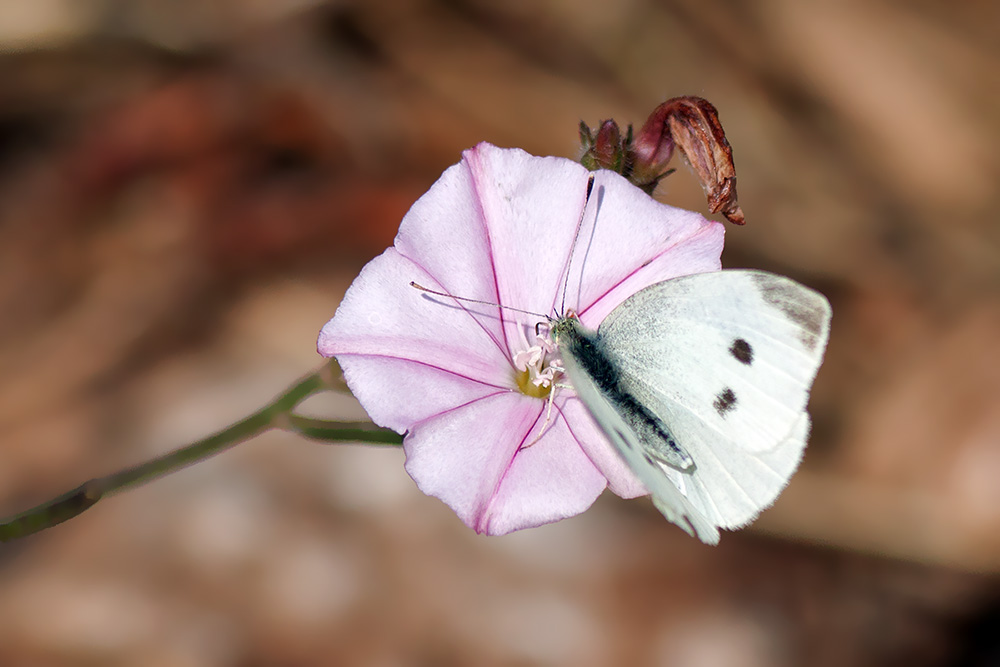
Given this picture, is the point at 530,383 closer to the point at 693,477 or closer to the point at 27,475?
the point at 693,477

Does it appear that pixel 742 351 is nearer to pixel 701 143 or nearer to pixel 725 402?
pixel 725 402

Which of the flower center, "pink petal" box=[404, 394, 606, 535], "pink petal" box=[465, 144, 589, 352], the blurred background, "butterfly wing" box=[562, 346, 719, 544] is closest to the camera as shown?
"butterfly wing" box=[562, 346, 719, 544]

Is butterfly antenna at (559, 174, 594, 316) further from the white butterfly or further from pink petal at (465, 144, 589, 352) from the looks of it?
the white butterfly

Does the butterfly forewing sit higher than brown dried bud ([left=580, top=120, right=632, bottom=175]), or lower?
lower

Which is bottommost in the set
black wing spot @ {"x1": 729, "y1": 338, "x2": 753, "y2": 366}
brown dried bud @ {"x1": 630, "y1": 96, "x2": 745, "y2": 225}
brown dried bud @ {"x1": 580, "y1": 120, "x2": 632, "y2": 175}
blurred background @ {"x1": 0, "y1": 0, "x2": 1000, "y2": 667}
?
blurred background @ {"x1": 0, "y1": 0, "x2": 1000, "y2": 667}

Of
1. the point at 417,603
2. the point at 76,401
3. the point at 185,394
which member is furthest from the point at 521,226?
the point at 76,401

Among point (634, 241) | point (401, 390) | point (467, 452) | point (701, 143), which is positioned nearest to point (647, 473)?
point (467, 452)

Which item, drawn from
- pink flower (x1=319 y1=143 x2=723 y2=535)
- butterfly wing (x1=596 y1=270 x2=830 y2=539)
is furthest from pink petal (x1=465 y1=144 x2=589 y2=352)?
butterfly wing (x1=596 y1=270 x2=830 y2=539)

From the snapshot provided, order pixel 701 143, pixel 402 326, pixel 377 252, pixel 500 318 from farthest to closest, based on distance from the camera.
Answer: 1. pixel 377 252
2. pixel 500 318
3. pixel 701 143
4. pixel 402 326
